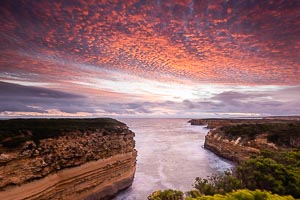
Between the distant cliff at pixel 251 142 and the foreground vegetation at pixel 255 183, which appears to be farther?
the distant cliff at pixel 251 142

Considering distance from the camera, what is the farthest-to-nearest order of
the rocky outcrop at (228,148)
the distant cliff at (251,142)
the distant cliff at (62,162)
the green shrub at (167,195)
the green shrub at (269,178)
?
the rocky outcrop at (228,148), the distant cliff at (251,142), the distant cliff at (62,162), the green shrub at (269,178), the green shrub at (167,195)

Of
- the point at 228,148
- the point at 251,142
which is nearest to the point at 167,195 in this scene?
the point at 251,142

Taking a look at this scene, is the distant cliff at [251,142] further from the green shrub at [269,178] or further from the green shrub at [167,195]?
the green shrub at [167,195]

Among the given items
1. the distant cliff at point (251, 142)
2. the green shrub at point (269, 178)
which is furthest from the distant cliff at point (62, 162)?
the distant cliff at point (251, 142)

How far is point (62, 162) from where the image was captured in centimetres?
1609

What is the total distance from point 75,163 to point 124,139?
8036mm

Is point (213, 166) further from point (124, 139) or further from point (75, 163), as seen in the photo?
point (75, 163)

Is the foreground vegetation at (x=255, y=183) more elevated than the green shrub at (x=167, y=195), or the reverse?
the foreground vegetation at (x=255, y=183)

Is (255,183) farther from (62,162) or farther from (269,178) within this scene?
(62,162)

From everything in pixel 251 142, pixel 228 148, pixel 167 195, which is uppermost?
pixel 251 142

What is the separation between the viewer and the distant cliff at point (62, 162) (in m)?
12.9

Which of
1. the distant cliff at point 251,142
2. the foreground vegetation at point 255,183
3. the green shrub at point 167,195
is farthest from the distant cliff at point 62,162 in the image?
the distant cliff at point 251,142

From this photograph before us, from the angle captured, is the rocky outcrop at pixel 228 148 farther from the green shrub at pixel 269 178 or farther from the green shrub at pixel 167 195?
the green shrub at pixel 167 195

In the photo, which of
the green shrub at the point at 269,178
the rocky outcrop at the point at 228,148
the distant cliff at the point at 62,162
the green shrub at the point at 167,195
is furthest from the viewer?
the rocky outcrop at the point at 228,148
